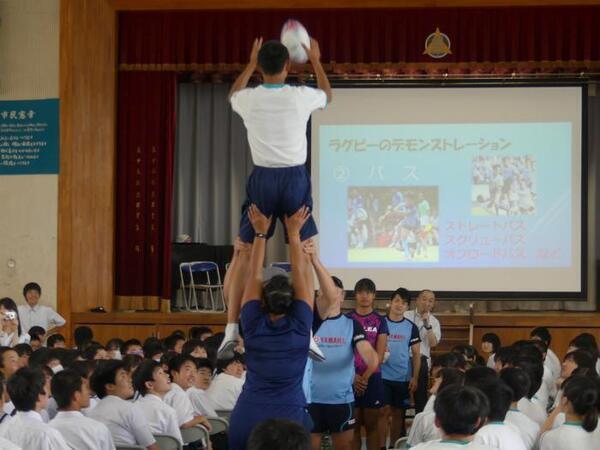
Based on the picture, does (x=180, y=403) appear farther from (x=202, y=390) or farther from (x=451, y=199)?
(x=451, y=199)

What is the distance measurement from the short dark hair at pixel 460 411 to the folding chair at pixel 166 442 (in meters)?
2.30

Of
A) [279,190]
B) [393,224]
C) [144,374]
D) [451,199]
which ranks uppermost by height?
[451,199]

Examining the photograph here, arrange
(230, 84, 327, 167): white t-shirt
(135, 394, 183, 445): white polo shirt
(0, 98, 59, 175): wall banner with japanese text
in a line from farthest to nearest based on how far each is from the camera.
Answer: (0, 98, 59, 175): wall banner with japanese text < (135, 394, 183, 445): white polo shirt < (230, 84, 327, 167): white t-shirt

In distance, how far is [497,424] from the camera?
4.36 metres

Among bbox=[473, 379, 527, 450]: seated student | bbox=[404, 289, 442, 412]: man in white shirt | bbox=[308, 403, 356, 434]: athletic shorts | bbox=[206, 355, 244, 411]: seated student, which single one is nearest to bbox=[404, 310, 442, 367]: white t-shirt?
bbox=[404, 289, 442, 412]: man in white shirt

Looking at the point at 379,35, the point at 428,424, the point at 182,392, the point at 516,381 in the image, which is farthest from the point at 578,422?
the point at 379,35

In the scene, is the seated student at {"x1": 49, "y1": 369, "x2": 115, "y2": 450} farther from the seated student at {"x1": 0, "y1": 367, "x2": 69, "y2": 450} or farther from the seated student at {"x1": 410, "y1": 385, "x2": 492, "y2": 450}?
the seated student at {"x1": 410, "y1": 385, "x2": 492, "y2": 450}

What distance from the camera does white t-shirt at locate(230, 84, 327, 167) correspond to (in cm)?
455

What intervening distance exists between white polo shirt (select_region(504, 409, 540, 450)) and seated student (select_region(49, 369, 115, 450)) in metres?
1.83

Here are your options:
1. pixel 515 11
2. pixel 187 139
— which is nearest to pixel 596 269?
pixel 515 11

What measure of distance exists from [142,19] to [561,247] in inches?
220

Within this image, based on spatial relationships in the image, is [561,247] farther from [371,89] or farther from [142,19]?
[142,19]

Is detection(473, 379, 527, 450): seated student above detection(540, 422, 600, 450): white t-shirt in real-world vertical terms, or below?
above

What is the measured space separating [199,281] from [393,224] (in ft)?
7.86
